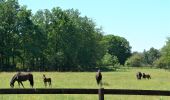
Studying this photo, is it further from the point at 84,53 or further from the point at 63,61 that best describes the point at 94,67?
the point at 63,61

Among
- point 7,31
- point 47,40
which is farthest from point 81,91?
point 47,40

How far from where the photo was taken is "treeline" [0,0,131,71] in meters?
122

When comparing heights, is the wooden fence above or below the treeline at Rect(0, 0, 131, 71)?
below

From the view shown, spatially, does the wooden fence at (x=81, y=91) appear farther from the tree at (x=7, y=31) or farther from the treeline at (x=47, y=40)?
the tree at (x=7, y=31)

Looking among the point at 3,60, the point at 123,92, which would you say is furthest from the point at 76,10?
the point at 123,92

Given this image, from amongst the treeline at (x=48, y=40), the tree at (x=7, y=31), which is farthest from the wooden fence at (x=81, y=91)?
the tree at (x=7, y=31)

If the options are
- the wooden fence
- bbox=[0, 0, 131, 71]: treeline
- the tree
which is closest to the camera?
the wooden fence

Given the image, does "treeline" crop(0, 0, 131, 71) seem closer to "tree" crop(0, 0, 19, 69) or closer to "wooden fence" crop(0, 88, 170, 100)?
"tree" crop(0, 0, 19, 69)

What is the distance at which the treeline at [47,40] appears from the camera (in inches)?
4803

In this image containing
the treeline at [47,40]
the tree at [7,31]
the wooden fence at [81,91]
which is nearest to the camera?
the wooden fence at [81,91]

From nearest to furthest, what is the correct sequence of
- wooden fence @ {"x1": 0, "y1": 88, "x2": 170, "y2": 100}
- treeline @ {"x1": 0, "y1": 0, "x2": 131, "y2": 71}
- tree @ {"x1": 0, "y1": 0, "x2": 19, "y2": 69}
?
wooden fence @ {"x1": 0, "y1": 88, "x2": 170, "y2": 100}
tree @ {"x1": 0, "y1": 0, "x2": 19, "y2": 69}
treeline @ {"x1": 0, "y1": 0, "x2": 131, "y2": 71}

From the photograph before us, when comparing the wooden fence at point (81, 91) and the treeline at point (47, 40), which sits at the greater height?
the treeline at point (47, 40)

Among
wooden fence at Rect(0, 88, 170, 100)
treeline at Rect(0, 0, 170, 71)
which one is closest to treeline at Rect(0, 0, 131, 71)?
treeline at Rect(0, 0, 170, 71)

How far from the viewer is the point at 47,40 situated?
131750 mm
